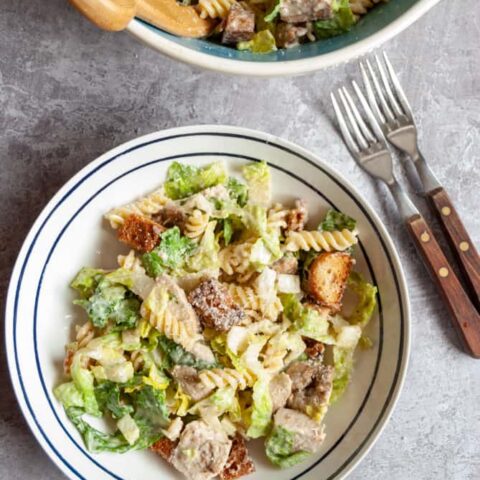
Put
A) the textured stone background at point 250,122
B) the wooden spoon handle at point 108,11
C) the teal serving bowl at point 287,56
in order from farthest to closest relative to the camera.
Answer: the textured stone background at point 250,122 < the teal serving bowl at point 287,56 < the wooden spoon handle at point 108,11

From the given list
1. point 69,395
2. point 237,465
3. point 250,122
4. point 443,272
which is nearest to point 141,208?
point 250,122

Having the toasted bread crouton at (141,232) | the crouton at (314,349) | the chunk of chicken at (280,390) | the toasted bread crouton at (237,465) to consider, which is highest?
the toasted bread crouton at (141,232)

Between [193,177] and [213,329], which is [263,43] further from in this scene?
[213,329]

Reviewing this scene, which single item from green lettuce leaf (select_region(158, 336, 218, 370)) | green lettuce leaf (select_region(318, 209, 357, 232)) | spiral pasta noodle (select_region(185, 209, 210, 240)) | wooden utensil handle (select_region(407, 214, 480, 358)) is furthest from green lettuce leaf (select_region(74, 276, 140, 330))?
wooden utensil handle (select_region(407, 214, 480, 358))

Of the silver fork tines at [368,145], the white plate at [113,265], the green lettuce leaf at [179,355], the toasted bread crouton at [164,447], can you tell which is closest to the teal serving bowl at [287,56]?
the white plate at [113,265]

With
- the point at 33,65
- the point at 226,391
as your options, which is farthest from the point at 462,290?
the point at 33,65

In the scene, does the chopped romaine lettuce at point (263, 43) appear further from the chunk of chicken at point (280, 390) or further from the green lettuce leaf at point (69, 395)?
the green lettuce leaf at point (69, 395)
